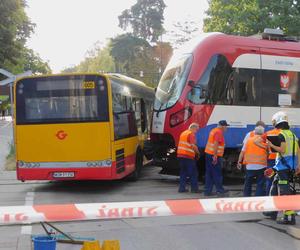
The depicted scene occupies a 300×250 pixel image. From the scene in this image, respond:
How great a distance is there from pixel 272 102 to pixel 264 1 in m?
16.7

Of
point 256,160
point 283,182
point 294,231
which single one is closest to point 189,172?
point 256,160

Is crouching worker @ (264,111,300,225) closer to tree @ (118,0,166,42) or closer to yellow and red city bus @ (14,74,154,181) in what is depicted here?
yellow and red city bus @ (14,74,154,181)

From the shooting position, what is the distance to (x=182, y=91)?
1285 cm

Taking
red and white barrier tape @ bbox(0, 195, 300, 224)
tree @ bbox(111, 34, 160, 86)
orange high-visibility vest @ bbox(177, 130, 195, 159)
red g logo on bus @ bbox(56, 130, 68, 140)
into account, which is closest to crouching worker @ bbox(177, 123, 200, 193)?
orange high-visibility vest @ bbox(177, 130, 195, 159)

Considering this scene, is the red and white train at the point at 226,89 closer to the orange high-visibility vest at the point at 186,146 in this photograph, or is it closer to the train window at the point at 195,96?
the train window at the point at 195,96

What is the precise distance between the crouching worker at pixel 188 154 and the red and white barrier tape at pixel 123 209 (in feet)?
18.8

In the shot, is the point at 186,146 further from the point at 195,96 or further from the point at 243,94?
the point at 243,94

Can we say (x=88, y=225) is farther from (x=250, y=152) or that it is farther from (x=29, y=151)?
(x=29, y=151)

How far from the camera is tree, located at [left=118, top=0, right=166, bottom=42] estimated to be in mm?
71875

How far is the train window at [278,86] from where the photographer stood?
13.6 m

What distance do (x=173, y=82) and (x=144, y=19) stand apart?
60358 millimetres

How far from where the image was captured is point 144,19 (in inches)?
2844

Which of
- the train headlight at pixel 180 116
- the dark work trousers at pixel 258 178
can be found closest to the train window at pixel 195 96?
the train headlight at pixel 180 116

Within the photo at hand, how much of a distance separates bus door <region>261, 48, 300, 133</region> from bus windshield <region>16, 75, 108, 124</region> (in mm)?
4347
